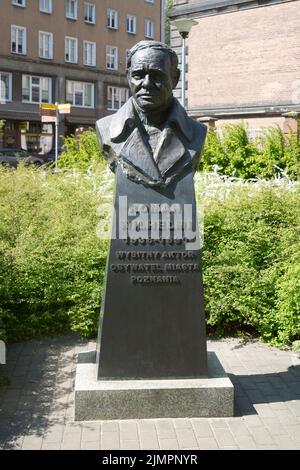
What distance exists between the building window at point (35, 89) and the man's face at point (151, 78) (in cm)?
3544

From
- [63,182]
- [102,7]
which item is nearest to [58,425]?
[63,182]

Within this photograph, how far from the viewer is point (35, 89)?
38.6 m

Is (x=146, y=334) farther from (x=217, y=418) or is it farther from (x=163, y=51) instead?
(x=163, y=51)

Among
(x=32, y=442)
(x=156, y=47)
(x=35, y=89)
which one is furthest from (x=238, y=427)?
(x=35, y=89)

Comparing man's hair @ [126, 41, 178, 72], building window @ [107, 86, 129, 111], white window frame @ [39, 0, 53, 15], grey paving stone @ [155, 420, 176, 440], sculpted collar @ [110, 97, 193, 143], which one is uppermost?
white window frame @ [39, 0, 53, 15]

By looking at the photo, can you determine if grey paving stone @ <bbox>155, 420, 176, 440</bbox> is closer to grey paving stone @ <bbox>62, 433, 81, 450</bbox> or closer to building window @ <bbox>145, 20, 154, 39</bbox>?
grey paving stone @ <bbox>62, 433, 81, 450</bbox>

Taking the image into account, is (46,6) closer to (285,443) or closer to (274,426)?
(274,426)

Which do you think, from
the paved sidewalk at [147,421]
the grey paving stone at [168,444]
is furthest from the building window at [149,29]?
the grey paving stone at [168,444]

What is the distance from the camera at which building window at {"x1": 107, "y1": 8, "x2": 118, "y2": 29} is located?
4294 centimetres

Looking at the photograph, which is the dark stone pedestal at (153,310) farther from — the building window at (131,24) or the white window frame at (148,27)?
the white window frame at (148,27)

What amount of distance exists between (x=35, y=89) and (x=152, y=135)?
118ft

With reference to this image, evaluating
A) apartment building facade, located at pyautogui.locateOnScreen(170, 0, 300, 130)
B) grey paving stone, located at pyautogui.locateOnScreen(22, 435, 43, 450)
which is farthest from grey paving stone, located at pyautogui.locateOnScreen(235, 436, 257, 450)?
apartment building facade, located at pyautogui.locateOnScreen(170, 0, 300, 130)

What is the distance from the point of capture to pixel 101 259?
23.0 feet

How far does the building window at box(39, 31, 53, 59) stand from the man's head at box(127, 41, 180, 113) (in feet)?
120
